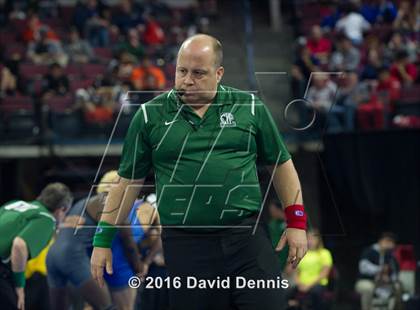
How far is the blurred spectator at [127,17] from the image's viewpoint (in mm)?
17391

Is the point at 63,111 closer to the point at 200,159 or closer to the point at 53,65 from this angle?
the point at 53,65

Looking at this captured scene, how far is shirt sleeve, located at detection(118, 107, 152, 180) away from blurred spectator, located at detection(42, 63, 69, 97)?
8.51 m

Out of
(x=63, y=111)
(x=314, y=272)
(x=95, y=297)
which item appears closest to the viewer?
(x=95, y=297)

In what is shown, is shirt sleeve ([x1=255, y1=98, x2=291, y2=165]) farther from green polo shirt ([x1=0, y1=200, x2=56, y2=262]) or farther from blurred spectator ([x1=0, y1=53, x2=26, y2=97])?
blurred spectator ([x1=0, y1=53, x2=26, y2=97])

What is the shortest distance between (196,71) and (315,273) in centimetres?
482

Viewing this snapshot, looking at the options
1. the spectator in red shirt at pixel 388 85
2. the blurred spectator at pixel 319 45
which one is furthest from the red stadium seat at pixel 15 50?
the spectator in red shirt at pixel 388 85

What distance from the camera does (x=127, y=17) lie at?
57.6 ft

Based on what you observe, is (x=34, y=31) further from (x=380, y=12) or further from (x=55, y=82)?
(x=380, y=12)

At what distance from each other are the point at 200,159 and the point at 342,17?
37.9 feet

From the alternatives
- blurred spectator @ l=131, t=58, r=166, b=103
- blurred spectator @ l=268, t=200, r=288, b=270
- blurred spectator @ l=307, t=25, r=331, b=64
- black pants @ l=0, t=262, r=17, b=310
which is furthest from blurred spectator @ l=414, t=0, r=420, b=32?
black pants @ l=0, t=262, r=17, b=310

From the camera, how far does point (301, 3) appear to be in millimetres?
17891

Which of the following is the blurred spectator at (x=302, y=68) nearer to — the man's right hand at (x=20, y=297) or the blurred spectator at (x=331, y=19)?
the blurred spectator at (x=331, y=19)

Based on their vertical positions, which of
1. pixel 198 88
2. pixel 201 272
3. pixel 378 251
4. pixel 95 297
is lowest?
pixel 378 251

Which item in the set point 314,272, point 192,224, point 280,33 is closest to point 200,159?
point 192,224
